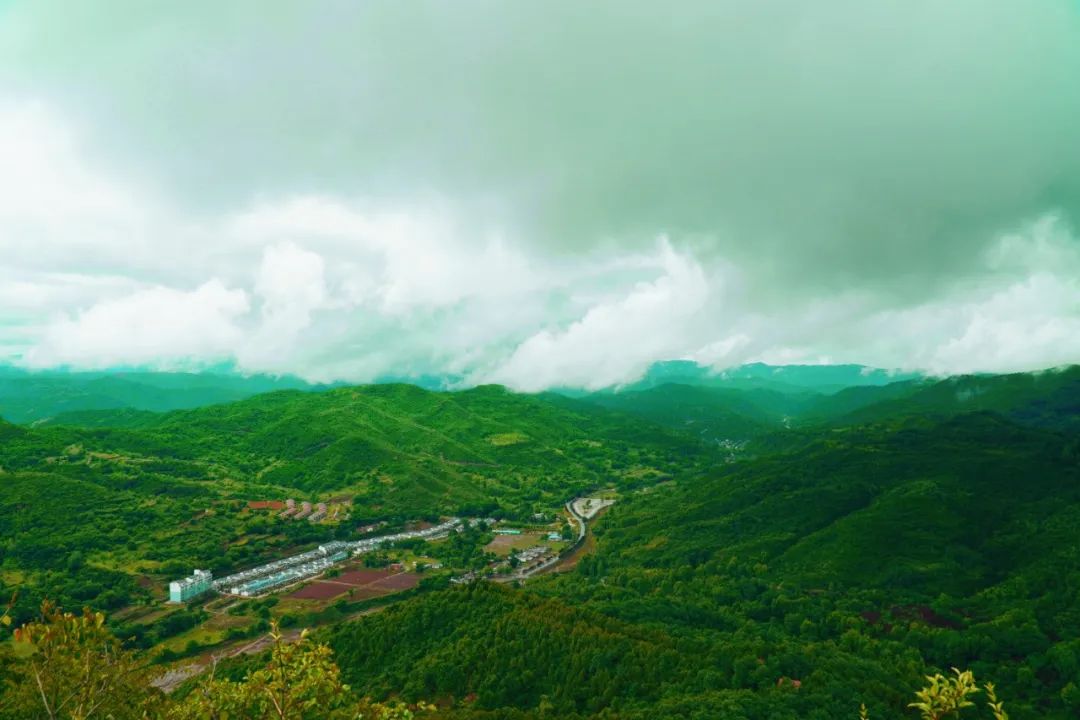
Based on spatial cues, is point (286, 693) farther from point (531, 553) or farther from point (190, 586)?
point (531, 553)

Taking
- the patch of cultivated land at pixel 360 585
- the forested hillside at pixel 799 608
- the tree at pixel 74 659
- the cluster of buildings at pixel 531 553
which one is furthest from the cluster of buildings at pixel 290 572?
the tree at pixel 74 659

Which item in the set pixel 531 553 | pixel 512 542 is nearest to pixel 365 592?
pixel 531 553

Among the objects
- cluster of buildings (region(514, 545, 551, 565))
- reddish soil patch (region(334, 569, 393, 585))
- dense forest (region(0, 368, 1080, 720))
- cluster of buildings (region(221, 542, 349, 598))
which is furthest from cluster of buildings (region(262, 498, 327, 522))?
cluster of buildings (region(514, 545, 551, 565))

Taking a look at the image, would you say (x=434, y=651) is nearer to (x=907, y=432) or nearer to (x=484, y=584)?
(x=484, y=584)

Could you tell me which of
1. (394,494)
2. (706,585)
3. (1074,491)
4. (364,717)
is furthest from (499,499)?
(364,717)

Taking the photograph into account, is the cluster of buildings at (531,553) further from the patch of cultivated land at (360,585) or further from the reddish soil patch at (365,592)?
the reddish soil patch at (365,592)

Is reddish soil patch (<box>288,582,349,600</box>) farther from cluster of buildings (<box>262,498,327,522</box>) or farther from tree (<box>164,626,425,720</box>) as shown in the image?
tree (<box>164,626,425,720</box>)
